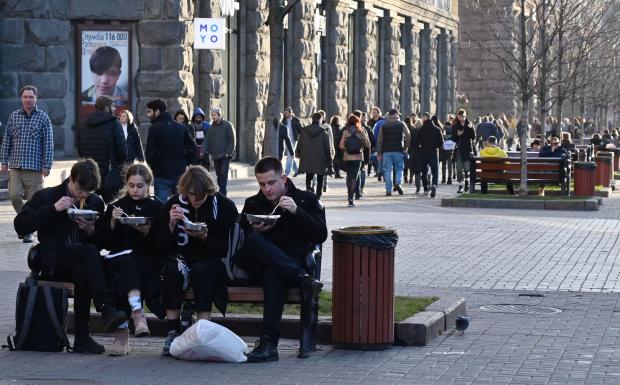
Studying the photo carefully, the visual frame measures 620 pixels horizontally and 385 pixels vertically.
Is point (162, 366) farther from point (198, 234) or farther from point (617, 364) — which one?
point (617, 364)

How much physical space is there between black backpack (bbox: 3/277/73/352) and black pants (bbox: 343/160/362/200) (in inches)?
613

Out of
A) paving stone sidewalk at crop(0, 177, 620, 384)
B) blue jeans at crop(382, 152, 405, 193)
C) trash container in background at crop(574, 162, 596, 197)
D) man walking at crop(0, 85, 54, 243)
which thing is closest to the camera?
paving stone sidewalk at crop(0, 177, 620, 384)

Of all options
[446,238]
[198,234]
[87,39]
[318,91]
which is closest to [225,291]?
[198,234]

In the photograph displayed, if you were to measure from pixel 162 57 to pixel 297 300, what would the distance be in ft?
66.0

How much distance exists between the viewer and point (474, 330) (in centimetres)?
1107

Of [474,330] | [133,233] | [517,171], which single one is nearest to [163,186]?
[474,330]

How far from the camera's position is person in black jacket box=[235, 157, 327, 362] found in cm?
981

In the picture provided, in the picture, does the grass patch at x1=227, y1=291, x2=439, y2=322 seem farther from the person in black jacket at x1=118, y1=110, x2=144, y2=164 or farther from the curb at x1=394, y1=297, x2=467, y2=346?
the person in black jacket at x1=118, y1=110, x2=144, y2=164

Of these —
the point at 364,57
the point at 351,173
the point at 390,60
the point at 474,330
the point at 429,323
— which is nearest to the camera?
the point at 429,323

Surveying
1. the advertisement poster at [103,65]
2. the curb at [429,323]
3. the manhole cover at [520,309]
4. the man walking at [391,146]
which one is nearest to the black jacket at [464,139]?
the man walking at [391,146]

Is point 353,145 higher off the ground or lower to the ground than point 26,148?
lower

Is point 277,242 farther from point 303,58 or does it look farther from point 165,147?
point 303,58

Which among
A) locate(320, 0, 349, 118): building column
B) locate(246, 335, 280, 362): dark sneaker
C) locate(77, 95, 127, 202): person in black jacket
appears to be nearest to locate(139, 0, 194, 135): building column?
locate(320, 0, 349, 118): building column

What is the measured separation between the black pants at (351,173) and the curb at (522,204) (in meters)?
1.48
